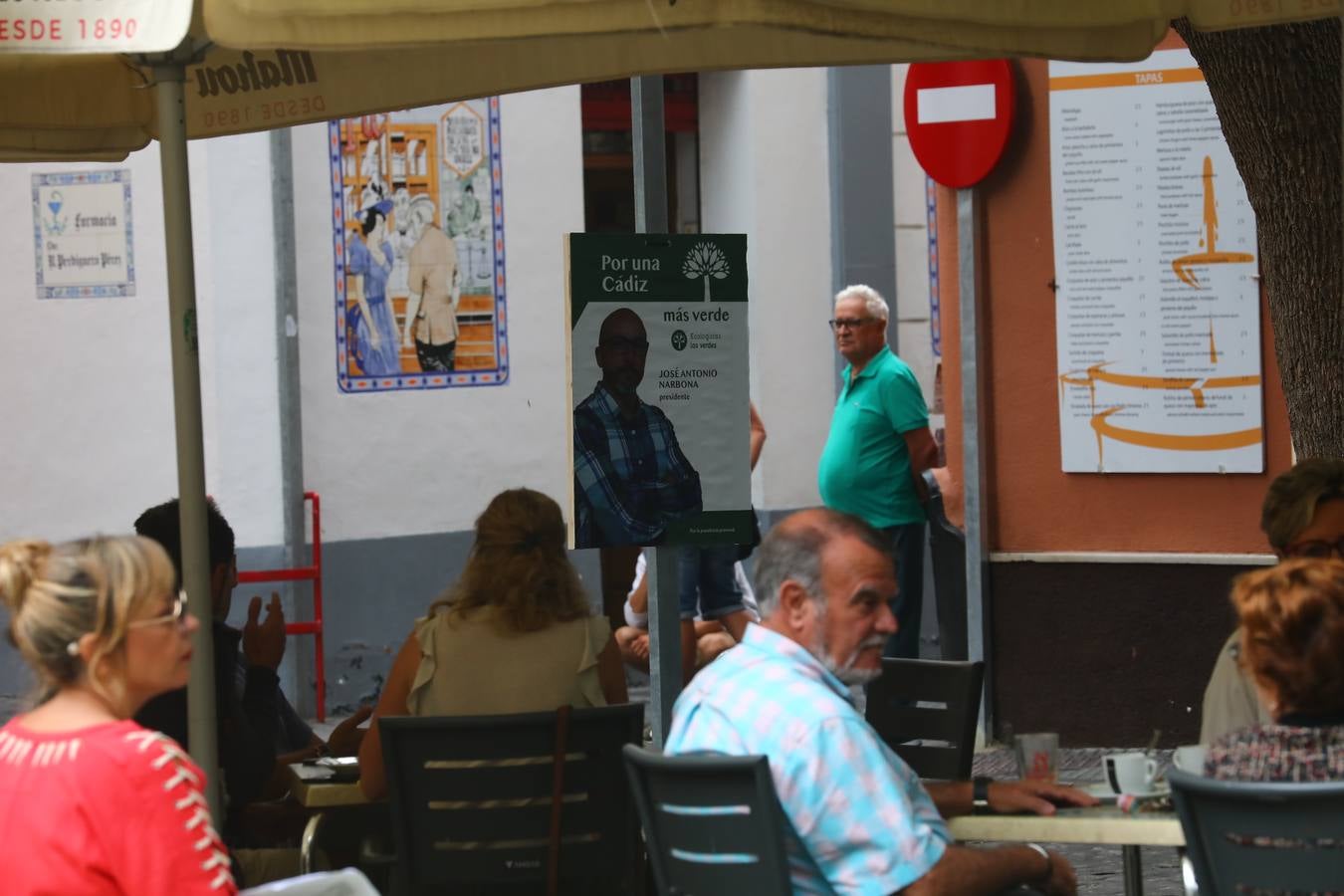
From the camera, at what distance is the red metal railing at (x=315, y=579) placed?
34.8 feet

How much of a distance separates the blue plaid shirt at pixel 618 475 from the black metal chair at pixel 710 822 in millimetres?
1881

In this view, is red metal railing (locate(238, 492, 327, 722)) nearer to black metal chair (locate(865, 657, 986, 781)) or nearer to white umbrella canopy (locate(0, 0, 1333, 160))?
white umbrella canopy (locate(0, 0, 1333, 160))

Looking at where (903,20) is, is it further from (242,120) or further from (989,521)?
(989,521)

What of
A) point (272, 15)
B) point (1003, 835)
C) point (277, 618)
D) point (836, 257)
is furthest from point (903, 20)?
point (836, 257)

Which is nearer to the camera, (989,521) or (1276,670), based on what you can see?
(1276,670)

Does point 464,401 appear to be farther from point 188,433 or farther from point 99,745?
point 99,745

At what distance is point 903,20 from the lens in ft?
13.9

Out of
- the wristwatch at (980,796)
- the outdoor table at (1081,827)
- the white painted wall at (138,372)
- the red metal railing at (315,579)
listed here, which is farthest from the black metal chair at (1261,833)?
the white painted wall at (138,372)

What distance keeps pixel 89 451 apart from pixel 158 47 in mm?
6932

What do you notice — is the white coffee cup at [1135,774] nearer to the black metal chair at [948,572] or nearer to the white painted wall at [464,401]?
the black metal chair at [948,572]

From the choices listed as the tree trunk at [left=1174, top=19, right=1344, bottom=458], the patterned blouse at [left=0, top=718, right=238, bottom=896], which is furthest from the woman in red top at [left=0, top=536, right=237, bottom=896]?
the tree trunk at [left=1174, top=19, right=1344, bottom=458]

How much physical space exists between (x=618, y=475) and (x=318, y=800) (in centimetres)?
131

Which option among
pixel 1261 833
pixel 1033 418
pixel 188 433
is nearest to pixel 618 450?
pixel 188 433

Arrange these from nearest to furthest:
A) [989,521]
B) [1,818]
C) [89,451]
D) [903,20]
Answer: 1. [1,818]
2. [903,20]
3. [989,521]
4. [89,451]
